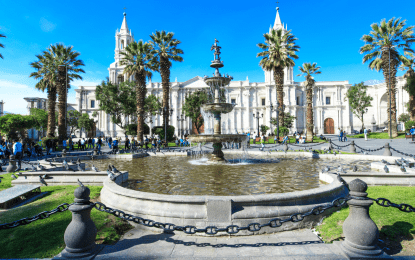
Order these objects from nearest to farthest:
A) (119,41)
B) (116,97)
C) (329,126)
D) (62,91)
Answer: (62,91) → (116,97) → (329,126) → (119,41)

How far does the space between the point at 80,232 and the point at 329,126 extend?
184 feet

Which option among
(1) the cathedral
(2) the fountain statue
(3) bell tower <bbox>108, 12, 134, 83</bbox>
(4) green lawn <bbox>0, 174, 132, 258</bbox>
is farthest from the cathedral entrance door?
(4) green lawn <bbox>0, 174, 132, 258</bbox>

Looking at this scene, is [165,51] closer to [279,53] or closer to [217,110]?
[279,53]

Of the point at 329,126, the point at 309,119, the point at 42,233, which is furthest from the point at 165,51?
the point at 329,126

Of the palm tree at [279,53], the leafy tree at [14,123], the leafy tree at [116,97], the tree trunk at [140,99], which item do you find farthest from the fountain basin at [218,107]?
the leafy tree at [14,123]

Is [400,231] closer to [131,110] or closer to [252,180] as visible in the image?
[252,180]

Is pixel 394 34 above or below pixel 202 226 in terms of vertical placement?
above

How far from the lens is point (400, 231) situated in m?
3.53

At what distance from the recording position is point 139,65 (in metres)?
24.5

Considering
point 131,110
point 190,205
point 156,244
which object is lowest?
point 156,244

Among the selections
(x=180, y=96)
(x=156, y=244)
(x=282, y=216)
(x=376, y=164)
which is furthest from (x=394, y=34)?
(x=180, y=96)

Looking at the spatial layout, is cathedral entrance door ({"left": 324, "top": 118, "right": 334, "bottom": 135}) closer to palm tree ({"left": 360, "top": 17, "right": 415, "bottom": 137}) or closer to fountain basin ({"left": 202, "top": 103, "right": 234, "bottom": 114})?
palm tree ({"left": 360, "top": 17, "right": 415, "bottom": 137})

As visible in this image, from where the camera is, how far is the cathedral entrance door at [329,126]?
2040 inches

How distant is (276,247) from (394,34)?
29553 mm
